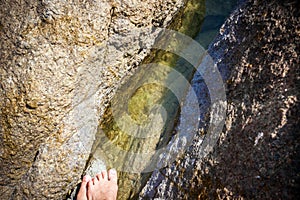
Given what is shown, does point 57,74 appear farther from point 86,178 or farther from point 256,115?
point 256,115

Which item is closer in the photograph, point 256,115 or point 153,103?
point 256,115

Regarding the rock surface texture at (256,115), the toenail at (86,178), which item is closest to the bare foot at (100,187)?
the toenail at (86,178)

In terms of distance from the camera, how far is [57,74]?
2012 millimetres

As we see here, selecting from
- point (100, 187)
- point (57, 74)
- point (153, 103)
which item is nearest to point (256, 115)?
point (153, 103)

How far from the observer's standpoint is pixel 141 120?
8.80 ft

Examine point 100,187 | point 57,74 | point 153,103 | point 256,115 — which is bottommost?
point 100,187

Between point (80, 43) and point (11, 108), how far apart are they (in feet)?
2.22

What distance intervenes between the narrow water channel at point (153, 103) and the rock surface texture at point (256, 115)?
1.81ft

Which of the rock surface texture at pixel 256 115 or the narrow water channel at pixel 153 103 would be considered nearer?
the rock surface texture at pixel 256 115

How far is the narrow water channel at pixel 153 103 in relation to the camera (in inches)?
101

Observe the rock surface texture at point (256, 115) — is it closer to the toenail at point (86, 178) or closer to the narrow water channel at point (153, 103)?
the narrow water channel at point (153, 103)

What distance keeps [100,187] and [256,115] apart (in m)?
1.51

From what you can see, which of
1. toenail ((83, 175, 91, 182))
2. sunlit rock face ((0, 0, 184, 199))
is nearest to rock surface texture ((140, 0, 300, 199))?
sunlit rock face ((0, 0, 184, 199))

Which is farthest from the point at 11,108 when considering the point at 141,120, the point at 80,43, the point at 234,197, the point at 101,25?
the point at 234,197
